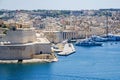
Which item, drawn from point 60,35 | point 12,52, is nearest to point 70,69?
point 12,52

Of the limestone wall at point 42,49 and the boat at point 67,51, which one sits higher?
the limestone wall at point 42,49

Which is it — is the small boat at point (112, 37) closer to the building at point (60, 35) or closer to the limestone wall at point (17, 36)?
the building at point (60, 35)

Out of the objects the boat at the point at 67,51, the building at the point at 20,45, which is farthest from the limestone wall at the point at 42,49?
the boat at the point at 67,51

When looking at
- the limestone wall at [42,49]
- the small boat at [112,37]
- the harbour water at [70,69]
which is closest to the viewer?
the harbour water at [70,69]

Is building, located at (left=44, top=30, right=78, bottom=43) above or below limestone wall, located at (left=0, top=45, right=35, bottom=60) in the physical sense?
below

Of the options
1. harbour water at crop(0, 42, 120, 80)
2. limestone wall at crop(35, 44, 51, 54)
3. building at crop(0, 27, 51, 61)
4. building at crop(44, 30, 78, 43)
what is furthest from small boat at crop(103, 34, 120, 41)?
limestone wall at crop(35, 44, 51, 54)

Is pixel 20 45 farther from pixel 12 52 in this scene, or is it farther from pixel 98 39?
pixel 98 39

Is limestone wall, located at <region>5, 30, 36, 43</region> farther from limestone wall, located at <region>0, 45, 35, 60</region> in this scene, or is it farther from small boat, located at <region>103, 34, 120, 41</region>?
small boat, located at <region>103, 34, 120, 41</region>

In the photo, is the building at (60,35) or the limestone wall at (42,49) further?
the building at (60,35)

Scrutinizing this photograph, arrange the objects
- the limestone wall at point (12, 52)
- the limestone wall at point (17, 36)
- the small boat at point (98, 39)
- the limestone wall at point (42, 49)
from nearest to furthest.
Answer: the limestone wall at point (12, 52) → the limestone wall at point (17, 36) → the limestone wall at point (42, 49) → the small boat at point (98, 39)

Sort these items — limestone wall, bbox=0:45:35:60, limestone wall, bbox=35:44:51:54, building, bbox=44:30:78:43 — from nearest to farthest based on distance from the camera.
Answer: limestone wall, bbox=0:45:35:60 → limestone wall, bbox=35:44:51:54 → building, bbox=44:30:78:43
